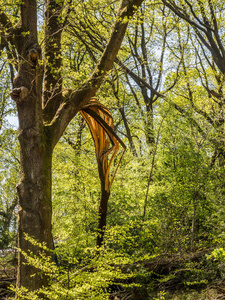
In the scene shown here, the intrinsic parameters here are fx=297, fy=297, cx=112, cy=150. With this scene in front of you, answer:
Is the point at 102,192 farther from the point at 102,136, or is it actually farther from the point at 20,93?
the point at 20,93

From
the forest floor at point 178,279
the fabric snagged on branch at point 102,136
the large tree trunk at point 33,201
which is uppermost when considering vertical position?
the fabric snagged on branch at point 102,136

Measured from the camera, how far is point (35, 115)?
3977mm

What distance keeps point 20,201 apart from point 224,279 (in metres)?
3.01

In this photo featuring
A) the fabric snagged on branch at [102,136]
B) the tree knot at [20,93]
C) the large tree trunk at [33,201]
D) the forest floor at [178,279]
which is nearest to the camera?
the large tree trunk at [33,201]

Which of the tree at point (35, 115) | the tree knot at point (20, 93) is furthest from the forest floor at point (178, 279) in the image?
the tree knot at point (20, 93)

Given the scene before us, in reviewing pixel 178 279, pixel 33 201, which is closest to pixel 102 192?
pixel 33 201

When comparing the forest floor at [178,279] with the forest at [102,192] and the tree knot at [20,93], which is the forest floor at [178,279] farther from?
the tree knot at [20,93]

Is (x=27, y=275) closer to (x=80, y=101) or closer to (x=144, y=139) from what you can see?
(x=80, y=101)

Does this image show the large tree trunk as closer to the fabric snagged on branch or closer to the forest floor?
the fabric snagged on branch

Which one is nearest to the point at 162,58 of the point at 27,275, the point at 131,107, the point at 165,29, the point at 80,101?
the point at 165,29

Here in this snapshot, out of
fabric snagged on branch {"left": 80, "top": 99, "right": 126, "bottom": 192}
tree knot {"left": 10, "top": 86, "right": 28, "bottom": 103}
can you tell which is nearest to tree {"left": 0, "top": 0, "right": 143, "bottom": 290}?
tree knot {"left": 10, "top": 86, "right": 28, "bottom": 103}

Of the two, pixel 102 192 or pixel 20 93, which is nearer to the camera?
pixel 20 93

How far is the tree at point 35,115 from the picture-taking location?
3.61 meters

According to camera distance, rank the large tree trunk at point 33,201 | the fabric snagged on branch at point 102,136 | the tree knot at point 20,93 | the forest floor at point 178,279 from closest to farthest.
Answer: the large tree trunk at point 33,201 → the tree knot at point 20,93 → the forest floor at point 178,279 → the fabric snagged on branch at point 102,136
